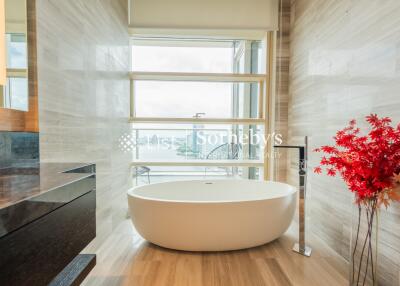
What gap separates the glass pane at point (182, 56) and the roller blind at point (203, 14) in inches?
13.9

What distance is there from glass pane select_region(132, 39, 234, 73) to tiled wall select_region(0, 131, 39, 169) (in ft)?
6.63

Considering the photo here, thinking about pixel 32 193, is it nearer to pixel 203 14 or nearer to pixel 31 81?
pixel 31 81

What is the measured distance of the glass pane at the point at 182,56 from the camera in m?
3.15

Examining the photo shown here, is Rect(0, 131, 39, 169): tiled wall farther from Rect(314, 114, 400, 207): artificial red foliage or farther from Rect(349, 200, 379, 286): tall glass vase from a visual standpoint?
Rect(349, 200, 379, 286): tall glass vase

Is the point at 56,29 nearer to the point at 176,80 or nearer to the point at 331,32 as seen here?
the point at 176,80

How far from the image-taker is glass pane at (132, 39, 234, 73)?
315 centimetres

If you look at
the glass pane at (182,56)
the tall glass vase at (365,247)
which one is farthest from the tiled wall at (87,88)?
the tall glass vase at (365,247)

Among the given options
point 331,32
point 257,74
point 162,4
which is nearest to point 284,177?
point 257,74

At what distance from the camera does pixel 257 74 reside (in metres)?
3.02

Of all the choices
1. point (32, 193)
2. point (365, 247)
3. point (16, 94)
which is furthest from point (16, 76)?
point (365, 247)

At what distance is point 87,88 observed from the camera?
1.92 metres

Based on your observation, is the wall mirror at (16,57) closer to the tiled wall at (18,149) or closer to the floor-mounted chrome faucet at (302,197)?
the tiled wall at (18,149)

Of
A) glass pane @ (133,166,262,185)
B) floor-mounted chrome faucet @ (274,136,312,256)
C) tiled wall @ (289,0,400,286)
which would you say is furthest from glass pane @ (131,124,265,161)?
floor-mounted chrome faucet @ (274,136,312,256)

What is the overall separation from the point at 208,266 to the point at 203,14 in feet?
8.49
